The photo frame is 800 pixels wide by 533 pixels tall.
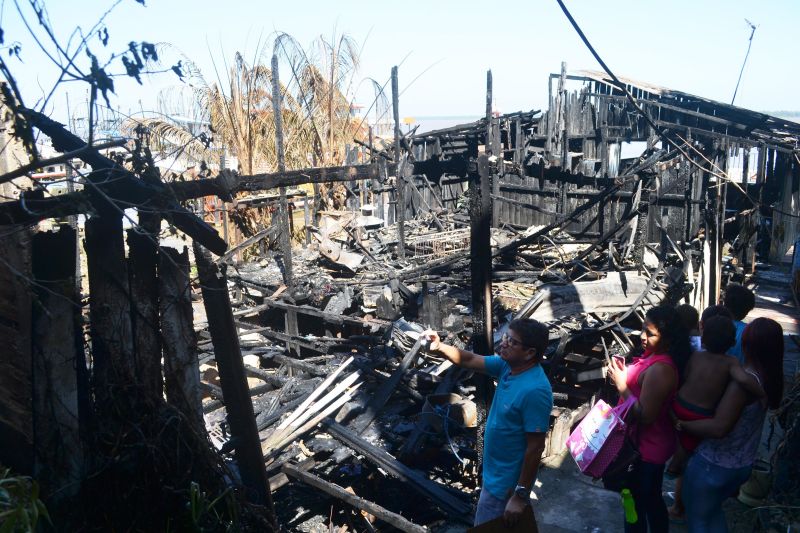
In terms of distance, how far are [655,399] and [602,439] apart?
1.31 feet

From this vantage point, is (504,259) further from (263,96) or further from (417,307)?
(263,96)

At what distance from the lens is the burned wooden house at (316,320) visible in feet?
9.89

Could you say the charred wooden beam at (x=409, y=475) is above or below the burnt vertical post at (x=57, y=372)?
below

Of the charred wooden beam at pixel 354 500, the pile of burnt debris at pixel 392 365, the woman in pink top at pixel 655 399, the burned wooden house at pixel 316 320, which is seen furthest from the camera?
the pile of burnt debris at pixel 392 365

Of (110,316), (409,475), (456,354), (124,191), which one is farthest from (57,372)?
(409,475)

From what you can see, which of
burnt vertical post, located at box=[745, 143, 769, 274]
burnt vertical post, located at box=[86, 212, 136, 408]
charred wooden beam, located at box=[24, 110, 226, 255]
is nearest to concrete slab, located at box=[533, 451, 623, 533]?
burnt vertical post, located at box=[86, 212, 136, 408]

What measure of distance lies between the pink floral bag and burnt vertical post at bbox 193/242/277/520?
196 centimetres

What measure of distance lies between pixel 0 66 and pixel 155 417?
185 centimetres

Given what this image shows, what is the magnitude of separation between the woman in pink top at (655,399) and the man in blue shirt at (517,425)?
0.73 m

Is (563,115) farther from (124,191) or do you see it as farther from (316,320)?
(124,191)

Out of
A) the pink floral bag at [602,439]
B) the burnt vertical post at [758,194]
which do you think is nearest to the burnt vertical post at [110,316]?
the pink floral bag at [602,439]

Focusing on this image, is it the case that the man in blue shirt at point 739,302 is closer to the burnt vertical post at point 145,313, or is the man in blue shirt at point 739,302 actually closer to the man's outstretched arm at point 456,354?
the man's outstretched arm at point 456,354

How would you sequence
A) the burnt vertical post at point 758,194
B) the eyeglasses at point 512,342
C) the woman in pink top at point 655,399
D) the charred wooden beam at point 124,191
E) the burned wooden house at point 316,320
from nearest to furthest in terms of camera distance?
the charred wooden beam at point 124,191 < the burned wooden house at point 316,320 < the eyeglasses at point 512,342 < the woman in pink top at point 655,399 < the burnt vertical post at point 758,194

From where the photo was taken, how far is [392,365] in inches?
301
